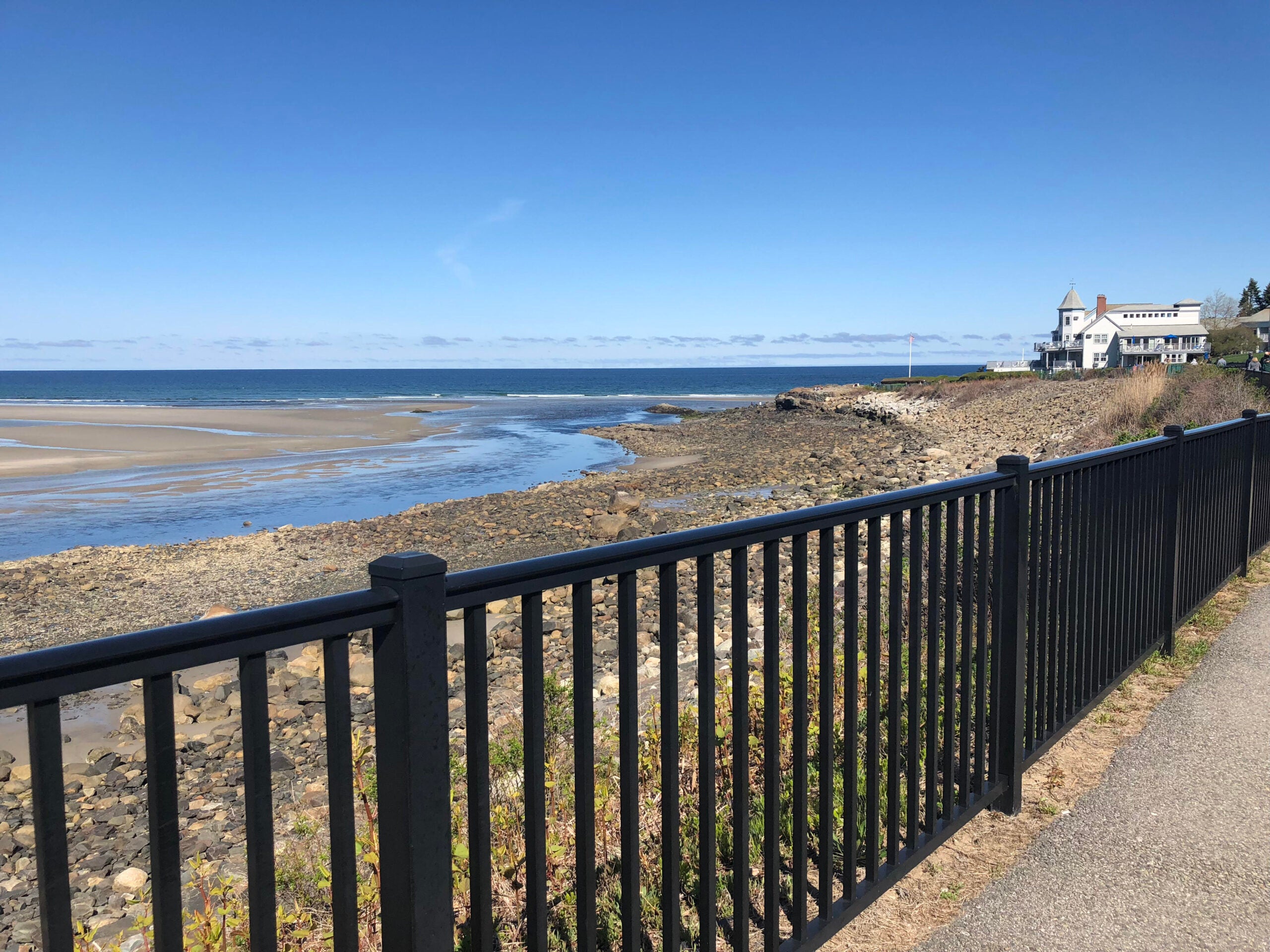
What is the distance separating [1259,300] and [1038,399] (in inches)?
3925

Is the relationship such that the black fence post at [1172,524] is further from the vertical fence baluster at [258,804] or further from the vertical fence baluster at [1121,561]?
the vertical fence baluster at [258,804]

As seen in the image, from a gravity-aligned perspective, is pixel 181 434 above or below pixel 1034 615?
below

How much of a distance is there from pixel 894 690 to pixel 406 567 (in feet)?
6.31

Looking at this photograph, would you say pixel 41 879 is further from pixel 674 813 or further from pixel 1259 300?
pixel 1259 300

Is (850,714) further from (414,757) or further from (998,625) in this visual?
(414,757)

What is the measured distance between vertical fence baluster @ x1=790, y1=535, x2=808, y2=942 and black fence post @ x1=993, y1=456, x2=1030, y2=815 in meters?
1.34

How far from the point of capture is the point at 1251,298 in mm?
116375

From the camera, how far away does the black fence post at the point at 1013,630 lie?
143 inches

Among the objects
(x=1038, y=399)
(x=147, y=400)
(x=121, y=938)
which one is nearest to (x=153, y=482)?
(x=121, y=938)

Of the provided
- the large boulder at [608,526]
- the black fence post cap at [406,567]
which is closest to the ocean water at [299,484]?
the large boulder at [608,526]

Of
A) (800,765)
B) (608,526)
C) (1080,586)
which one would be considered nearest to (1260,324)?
(608,526)

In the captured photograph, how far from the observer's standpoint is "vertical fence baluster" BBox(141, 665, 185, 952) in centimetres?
139

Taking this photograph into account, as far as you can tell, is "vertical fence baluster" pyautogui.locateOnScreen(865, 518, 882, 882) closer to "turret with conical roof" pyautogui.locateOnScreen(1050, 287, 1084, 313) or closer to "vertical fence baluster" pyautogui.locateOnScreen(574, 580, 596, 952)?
"vertical fence baluster" pyautogui.locateOnScreen(574, 580, 596, 952)

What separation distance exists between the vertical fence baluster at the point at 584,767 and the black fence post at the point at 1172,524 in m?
4.39
